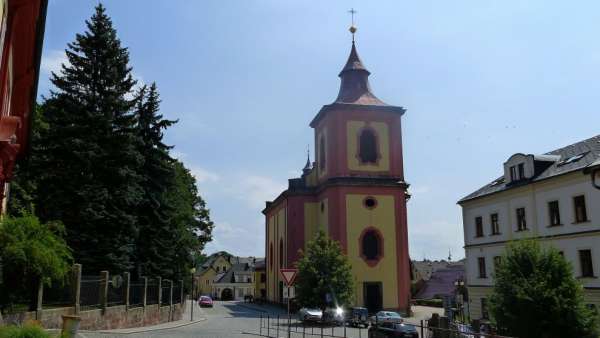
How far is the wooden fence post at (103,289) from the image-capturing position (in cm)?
2103

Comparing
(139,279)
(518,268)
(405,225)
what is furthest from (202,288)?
(518,268)

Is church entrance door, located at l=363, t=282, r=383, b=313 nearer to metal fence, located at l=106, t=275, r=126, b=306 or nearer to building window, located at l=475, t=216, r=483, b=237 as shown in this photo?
building window, located at l=475, t=216, r=483, b=237

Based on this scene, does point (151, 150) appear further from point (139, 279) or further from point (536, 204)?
point (536, 204)

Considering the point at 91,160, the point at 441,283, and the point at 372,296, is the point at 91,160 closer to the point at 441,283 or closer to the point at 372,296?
the point at 372,296

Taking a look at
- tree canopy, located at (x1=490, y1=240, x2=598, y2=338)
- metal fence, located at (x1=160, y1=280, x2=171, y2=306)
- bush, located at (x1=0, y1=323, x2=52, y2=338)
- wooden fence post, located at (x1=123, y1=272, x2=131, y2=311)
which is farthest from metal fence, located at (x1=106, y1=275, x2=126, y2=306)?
tree canopy, located at (x1=490, y1=240, x2=598, y2=338)

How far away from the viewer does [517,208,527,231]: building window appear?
34438mm

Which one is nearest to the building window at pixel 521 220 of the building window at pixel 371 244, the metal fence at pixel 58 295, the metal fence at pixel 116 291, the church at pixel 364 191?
the church at pixel 364 191

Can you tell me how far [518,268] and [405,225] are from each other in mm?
21104

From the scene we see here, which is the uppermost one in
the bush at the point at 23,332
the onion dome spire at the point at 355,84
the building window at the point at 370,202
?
the onion dome spire at the point at 355,84

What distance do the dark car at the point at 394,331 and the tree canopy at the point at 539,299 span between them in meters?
3.94

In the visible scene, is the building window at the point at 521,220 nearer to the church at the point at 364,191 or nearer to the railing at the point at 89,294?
the church at the point at 364,191

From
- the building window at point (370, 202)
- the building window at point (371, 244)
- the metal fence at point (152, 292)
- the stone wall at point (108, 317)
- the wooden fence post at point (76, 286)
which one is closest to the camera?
the stone wall at point (108, 317)

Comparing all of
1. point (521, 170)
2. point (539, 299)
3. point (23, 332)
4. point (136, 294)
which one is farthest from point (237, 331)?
point (521, 170)

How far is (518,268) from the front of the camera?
19.6 metres
